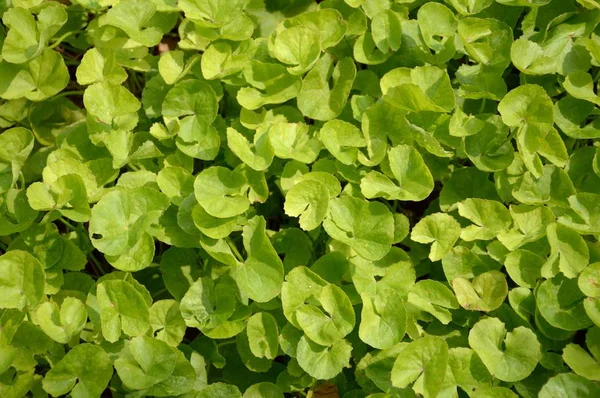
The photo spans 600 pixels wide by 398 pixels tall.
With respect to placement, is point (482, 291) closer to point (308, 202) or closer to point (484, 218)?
point (484, 218)

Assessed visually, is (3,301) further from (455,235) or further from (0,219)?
(455,235)

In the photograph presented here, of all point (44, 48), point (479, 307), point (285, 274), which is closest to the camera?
point (479, 307)

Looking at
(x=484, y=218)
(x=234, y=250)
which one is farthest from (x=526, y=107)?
(x=234, y=250)

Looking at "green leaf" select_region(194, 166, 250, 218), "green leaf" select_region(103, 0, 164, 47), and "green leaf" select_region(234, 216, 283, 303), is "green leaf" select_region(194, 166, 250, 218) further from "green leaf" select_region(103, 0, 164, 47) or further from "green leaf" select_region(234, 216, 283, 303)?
"green leaf" select_region(103, 0, 164, 47)

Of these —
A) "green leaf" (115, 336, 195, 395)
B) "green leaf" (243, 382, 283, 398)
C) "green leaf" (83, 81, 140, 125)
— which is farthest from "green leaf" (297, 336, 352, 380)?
"green leaf" (83, 81, 140, 125)

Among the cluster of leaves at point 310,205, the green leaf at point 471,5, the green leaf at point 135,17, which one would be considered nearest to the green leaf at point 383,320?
the cluster of leaves at point 310,205

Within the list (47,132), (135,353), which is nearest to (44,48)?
(47,132)
